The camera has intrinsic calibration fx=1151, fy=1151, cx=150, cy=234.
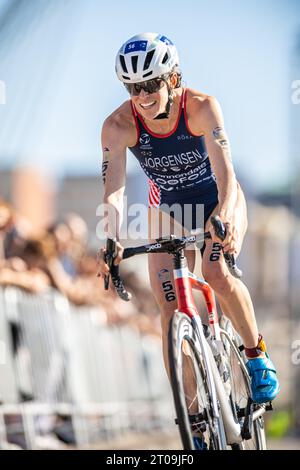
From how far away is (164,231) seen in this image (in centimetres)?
772

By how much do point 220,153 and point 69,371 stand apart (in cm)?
554

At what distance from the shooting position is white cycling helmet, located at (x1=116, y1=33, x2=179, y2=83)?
274 inches

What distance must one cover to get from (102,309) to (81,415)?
1929 millimetres

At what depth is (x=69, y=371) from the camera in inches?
477

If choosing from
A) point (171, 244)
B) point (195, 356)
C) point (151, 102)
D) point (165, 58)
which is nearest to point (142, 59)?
point (165, 58)

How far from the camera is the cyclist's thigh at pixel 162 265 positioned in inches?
291

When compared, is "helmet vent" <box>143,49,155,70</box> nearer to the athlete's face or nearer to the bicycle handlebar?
the athlete's face

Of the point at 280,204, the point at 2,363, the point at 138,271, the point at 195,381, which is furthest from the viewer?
the point at 280,204

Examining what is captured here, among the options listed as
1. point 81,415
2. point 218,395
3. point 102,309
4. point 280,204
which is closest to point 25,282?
point 81,415

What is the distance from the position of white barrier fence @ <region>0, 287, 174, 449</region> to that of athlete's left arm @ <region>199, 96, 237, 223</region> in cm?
389

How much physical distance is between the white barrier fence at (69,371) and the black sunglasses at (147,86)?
13.0ft

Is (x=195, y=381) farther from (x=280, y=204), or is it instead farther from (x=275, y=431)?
(x=280, y=204)

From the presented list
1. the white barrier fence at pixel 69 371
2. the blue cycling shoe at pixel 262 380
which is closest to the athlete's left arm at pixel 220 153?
the blue cycling shoe at pixel 262 380

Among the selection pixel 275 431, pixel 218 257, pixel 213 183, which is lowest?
pixel 275 431
